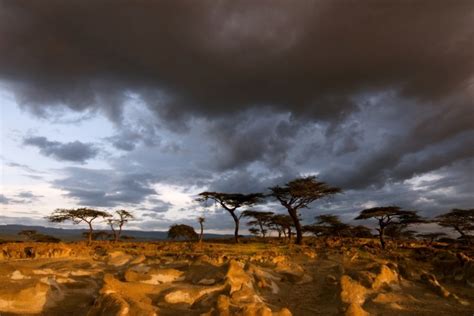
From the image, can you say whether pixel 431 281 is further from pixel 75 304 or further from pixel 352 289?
pixel 75 304

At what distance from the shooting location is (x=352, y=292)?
10.7 metres

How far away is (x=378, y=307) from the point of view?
10.1 meters

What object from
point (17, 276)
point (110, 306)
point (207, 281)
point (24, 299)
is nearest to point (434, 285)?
point (207, 281)

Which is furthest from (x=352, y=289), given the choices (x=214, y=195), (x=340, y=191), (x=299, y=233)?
(x=214, y=195)

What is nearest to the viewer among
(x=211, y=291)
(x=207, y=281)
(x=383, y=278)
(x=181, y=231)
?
(x=211, y=291)

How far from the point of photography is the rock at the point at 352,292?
10.4 m

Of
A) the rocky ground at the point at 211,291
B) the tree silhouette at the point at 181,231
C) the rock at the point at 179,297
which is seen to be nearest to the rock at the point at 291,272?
the rocky ground at the point at 211,291

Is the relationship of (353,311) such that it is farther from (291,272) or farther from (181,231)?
(181,231)

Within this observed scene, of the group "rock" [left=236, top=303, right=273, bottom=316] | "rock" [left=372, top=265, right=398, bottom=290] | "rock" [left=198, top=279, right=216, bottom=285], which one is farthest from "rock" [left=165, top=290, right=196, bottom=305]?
"rock" [left=372, top=265, right=398, bottom=290]

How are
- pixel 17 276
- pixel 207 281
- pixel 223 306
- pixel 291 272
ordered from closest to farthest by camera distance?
1. pixel 223 306
2. pixel 17 276
3. pixel 207 281
4. pixel 291 272

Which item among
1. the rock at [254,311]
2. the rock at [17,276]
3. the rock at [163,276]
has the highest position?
the rock at [17,276]

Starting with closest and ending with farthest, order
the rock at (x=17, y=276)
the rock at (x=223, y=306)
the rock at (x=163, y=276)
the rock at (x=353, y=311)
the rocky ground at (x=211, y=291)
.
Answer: the rock at (x=223, y=306)
the rocky ground at (x=211, y=291)
the rock at (x=353, y=311)
the rock at (x=17, y=276)
the rock at (x=163, y=276)

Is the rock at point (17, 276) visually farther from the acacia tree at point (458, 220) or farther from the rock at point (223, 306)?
the acacia tree at point (458, 220)

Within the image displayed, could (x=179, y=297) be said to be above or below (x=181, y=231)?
below
